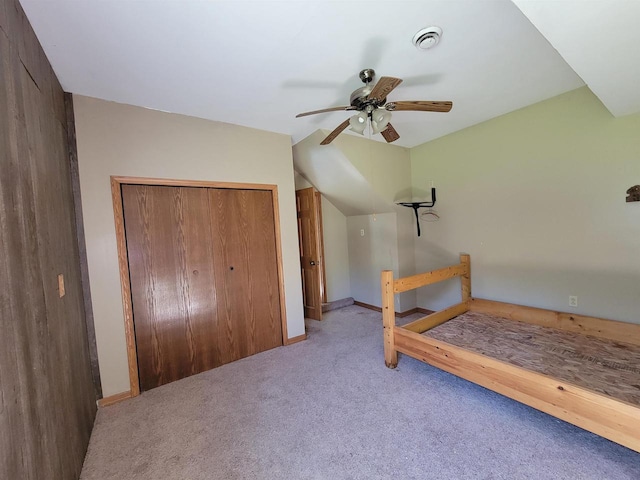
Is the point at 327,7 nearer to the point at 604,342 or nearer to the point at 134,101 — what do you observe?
the point at 134,101

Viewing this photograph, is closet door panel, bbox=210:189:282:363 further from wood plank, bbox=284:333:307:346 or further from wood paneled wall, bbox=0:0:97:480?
wood paneled wall, bbox=0:0:97:480

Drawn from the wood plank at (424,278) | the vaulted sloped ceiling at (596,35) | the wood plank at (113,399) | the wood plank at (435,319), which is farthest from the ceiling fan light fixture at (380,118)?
the wood plank at (113,399)

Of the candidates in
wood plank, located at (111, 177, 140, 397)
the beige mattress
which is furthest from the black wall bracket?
wood plank, located at (111, 177, 140, 397)

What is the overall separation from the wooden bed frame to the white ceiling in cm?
170

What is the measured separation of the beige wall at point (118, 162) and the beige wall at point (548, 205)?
276 cm

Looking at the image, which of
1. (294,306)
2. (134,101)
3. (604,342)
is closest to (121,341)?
(294,306)

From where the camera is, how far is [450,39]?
5.22 ft

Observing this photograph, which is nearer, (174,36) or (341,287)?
(174,36)

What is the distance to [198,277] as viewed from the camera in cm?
249

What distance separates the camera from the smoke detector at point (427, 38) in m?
1.50

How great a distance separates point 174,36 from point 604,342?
382 cm

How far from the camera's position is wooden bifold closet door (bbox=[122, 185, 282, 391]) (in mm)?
2248

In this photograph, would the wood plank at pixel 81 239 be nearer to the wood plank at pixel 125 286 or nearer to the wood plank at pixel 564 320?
the wood plank at pixel 125 286

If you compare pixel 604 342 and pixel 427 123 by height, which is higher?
pixel 427 123
